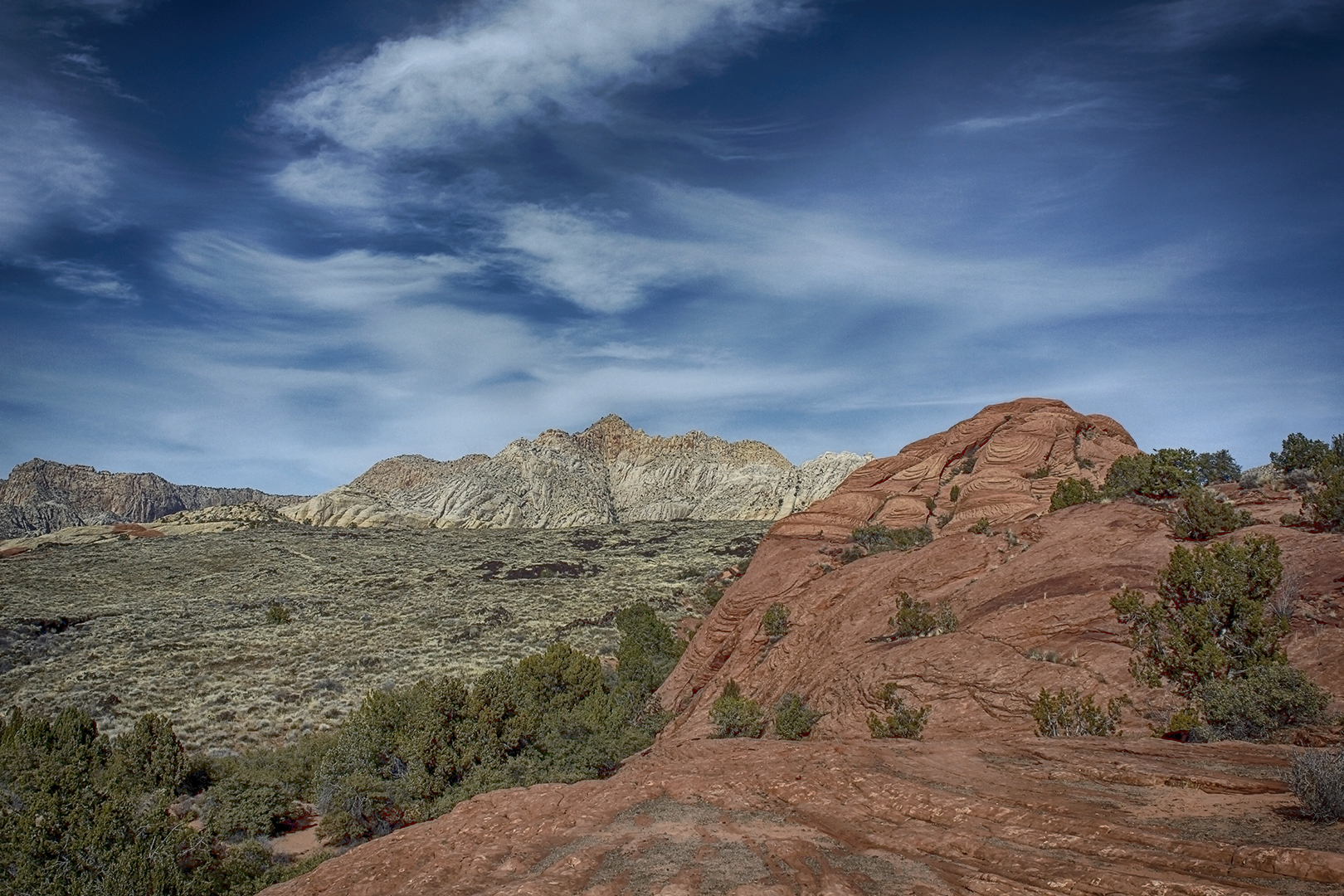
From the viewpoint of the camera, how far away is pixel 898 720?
1427 cm

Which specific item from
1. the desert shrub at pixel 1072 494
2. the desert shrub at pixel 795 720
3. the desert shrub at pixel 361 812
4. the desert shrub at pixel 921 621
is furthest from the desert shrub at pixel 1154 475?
the desert shrub at pixel 361 812

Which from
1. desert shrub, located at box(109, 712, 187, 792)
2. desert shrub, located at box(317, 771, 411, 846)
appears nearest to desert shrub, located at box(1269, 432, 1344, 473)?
desert shrub, located at box(317, 771, 411, 846)

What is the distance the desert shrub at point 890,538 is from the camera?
26.2 meters

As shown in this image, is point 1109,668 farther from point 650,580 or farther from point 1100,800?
point 650,580

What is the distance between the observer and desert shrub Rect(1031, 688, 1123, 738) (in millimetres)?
11867

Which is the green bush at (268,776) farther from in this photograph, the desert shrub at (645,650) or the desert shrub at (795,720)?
the desert shrub at (795,720)

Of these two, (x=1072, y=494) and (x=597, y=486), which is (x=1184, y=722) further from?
(x=597, y=486)

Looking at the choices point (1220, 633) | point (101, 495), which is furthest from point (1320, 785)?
point (101, 495)

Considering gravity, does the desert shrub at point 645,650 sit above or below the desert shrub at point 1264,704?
below

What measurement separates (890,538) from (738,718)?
10.9 metres

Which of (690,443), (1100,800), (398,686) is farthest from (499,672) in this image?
(690,443)

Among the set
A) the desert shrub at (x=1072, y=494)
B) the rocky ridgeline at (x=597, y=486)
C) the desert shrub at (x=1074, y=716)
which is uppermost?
the rocky ridgeline at (x=597, y=486)

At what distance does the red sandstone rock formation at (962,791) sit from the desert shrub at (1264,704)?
668 mm

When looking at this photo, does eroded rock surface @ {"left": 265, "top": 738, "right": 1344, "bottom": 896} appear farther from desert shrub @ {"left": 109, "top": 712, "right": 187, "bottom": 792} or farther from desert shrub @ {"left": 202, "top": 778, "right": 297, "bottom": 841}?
desert shrub @ {"left": 109, "top": 712, "right": 187, "bottom": 792}
